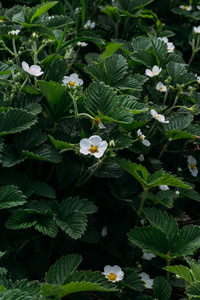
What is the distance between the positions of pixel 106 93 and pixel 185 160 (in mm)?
659

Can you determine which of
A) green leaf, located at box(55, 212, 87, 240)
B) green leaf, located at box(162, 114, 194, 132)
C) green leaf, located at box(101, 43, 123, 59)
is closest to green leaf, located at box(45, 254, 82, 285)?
green leaf, located at box(55, 212, 87, 240)

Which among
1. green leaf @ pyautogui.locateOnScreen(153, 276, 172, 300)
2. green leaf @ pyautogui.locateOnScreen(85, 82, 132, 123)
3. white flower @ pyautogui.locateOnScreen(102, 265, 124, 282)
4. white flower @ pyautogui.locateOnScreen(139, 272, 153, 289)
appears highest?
green leaf @ pyautogui.locateOnScreen(85, 82, 132, 123)

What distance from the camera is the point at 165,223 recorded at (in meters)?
1.48

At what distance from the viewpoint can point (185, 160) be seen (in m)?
2.05

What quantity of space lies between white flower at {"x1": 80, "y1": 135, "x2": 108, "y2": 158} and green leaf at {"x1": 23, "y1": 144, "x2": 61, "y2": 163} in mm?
102

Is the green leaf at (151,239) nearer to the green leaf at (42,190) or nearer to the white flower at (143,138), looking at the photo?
the green leaf at (42,190)

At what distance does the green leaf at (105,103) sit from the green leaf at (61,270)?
541 mm

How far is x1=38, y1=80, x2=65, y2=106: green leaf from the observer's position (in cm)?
155

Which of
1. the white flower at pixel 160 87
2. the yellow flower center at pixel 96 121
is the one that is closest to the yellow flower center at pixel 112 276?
the yellow flower center at pixel 96 121

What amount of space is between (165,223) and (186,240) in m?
0.11

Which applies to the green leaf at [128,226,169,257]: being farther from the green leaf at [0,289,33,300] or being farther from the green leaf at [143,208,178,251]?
the green leaf at [0,289,33,300]

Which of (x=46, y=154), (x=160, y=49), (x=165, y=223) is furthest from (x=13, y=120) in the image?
(x=160, y=49)

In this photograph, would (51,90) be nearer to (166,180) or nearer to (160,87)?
(166,180)

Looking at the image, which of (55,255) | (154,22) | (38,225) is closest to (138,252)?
(55,255)
